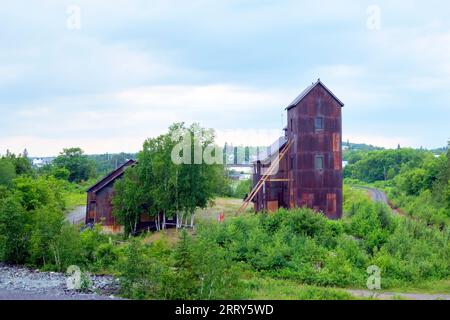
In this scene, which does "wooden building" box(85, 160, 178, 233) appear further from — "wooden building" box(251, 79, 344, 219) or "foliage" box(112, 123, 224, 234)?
"wooden building" box(251, 79, 344, 219)

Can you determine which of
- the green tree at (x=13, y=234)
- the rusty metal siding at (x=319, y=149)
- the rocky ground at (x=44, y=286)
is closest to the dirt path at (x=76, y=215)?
the green tree at (x=13, y=234)

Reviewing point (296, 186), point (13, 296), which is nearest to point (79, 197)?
point (296, 186)

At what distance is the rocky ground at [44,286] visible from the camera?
63.4 feet

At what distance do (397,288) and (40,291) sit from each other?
612 inches

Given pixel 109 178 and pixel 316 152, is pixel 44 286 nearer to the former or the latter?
pixel 109 178

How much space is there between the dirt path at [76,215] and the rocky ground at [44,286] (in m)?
18.8

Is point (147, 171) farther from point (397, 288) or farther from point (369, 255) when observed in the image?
point (397, 288)

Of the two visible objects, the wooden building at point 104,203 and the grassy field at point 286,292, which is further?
the wooden building at point 104,203

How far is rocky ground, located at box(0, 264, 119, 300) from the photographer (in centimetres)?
1933

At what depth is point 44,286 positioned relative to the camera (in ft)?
70.8

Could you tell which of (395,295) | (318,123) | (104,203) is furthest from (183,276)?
(104,203)

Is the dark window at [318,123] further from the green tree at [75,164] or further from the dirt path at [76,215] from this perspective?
the green tree at [75,164]

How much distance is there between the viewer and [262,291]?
69.6ft

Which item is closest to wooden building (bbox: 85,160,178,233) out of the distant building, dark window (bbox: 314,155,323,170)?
dark window (bbox: 314,155,323,170)
